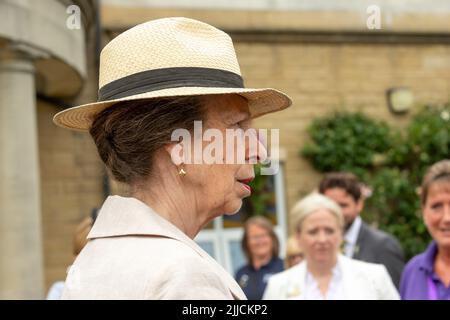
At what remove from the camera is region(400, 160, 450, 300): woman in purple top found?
4.02 metres

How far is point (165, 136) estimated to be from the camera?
1.84m

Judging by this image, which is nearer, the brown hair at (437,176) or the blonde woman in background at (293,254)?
the brown hair at (437,176)

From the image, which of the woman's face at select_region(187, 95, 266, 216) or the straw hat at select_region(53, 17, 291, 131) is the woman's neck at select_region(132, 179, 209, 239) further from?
the straw hat at select_region(53, 17, 291, 131)

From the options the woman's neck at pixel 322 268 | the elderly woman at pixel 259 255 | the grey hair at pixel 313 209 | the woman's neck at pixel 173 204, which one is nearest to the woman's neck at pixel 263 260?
the elderly woman at pixel 259 255

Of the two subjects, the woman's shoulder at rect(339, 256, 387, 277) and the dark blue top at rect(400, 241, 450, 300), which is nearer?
the dark blue top at rect(400, 241, 450, 300)

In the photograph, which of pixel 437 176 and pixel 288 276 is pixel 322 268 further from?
Answer: pixel 437 176

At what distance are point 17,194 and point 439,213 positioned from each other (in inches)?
166

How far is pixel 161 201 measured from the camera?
1833 millimetres

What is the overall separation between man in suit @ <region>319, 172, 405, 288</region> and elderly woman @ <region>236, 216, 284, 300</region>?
796mm

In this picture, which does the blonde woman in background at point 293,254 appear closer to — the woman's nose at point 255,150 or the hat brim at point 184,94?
the hat brim at point 184,94

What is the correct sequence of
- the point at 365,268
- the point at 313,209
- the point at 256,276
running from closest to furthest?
1. the point at 365,268
2. the point at 313,209
3. the point at 256,276

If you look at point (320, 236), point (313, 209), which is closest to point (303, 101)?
point (313, 209)

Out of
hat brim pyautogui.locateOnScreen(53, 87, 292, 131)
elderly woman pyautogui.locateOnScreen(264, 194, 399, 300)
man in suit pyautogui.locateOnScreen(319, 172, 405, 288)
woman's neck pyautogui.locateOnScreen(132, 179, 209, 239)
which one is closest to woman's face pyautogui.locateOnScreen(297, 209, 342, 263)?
elderly woman pyautogui.locateOnScreen(264, 194, 399, 300)

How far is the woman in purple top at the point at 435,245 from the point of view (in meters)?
4.02
